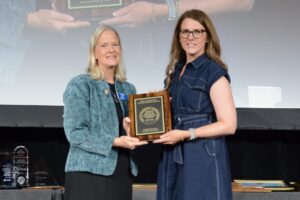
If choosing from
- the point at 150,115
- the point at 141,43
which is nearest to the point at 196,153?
the point at 150,115

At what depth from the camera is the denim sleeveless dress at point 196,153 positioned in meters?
Answer: 2.00

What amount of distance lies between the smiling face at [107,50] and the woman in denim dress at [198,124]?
0.28m

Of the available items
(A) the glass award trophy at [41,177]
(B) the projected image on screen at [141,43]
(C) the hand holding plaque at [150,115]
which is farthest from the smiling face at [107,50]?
(A) the glass award trophy at [41,177]

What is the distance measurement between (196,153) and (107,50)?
0.56m

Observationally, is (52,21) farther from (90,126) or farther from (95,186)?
(95,186)

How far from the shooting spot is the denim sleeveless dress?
2.00 metres

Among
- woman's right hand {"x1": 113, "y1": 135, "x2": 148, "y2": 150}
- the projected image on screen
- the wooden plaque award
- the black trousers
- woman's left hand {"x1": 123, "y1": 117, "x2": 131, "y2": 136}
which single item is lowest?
the black trousers

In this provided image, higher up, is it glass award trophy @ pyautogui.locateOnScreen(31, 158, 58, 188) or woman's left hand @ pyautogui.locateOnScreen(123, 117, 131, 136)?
woman's left hand @ pyautogui.locateOnScreen(123, 117, 131, 136)

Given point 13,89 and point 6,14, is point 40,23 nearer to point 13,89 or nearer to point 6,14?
point 6,14

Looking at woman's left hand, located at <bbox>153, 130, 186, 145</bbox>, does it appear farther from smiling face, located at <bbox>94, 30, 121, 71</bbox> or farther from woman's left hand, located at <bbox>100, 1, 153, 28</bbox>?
woman's left hand, located at <bbox>100, 1, 153, 28</bbox>

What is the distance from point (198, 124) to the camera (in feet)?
6.66

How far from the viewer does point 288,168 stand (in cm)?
379

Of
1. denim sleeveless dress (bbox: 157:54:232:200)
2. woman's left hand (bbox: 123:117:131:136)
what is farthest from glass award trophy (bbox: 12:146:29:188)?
denim sleeveless dress (bbox: 157:54:232:200)

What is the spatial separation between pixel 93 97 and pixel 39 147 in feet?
5.45
